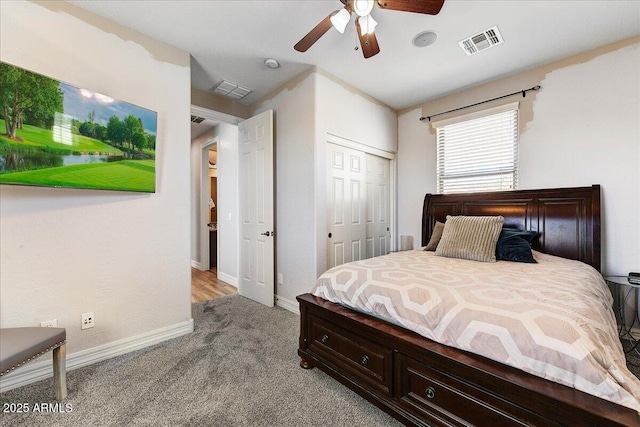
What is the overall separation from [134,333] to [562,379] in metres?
2.84

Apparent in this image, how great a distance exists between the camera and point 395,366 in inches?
57.7

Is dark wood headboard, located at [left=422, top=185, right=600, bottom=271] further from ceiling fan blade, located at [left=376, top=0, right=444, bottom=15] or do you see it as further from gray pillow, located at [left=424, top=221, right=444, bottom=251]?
ceiling fan blade, located at [left=376, top=0, right=444, bottom=15]

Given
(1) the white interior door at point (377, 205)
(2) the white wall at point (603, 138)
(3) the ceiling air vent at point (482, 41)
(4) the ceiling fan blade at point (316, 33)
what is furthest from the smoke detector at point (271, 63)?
(2) the white wall at point (603, 138)

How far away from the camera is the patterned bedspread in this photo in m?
0.99

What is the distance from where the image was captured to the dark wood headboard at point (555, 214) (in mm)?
2465

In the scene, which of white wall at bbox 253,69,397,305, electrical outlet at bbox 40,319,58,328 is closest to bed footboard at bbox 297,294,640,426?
white wall at bbox 253,69,397,305

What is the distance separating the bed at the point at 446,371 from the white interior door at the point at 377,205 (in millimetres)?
1282

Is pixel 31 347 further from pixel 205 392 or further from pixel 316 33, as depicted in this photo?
pixel 316 33

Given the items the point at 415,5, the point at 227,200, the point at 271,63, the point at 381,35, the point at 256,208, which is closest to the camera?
the point at 415,5

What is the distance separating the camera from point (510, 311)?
47.8 inches

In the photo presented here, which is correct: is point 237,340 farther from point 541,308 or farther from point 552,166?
point 552,166

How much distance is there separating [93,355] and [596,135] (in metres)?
4.87

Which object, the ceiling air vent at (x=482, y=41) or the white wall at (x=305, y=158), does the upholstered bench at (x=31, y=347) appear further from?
the ceiling air vent at (x=482, y=41)

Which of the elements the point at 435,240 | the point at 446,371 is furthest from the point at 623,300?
the point at 446,371
